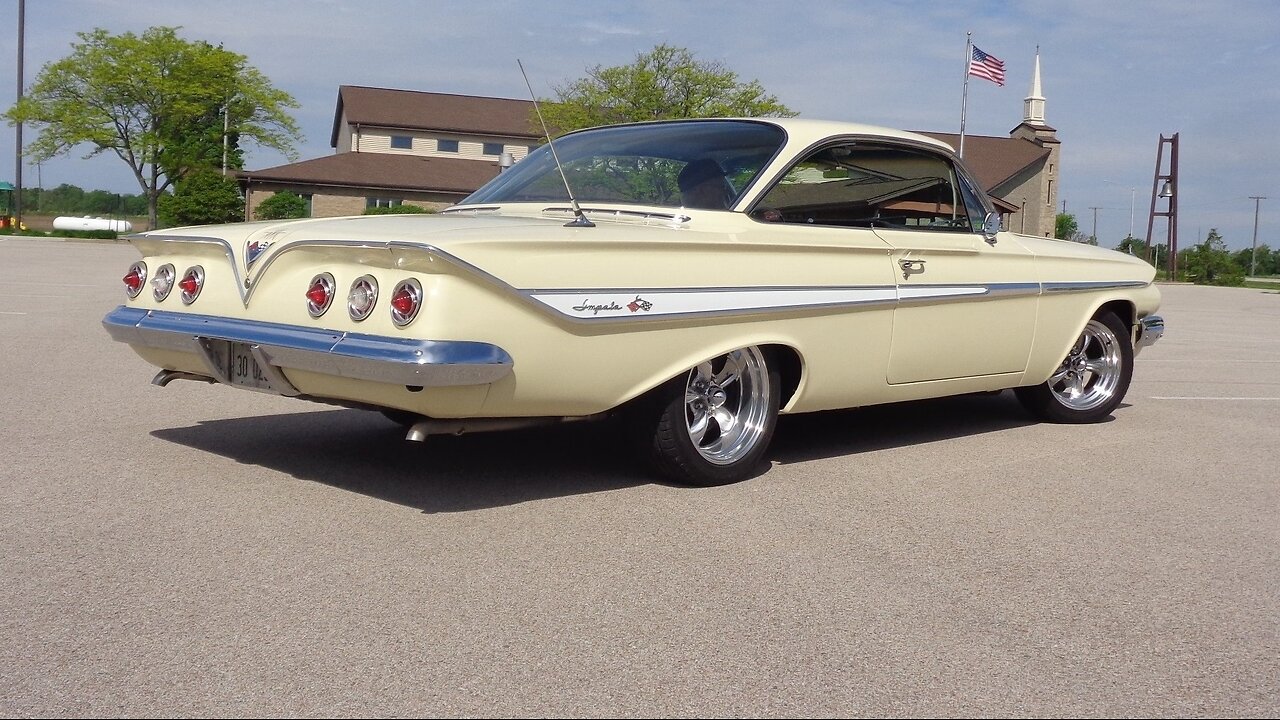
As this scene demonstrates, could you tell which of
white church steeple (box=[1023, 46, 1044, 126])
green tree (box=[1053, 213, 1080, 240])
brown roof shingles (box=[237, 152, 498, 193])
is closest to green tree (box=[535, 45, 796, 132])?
brown roof shingles (box=[237, 152, 498, 193])

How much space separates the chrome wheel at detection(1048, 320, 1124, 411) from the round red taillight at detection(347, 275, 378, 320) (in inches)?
179

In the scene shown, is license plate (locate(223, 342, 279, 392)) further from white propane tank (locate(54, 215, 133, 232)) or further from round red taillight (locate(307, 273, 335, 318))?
white propane tank (locate(54, 215, 133, 232))

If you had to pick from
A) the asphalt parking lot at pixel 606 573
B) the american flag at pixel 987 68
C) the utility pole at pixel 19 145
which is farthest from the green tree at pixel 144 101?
the asphalt parking lot at pixel 606 573

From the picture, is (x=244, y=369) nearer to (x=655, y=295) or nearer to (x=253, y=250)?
(x=253, y=250)

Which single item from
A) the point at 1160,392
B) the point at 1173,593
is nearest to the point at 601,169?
the point at 1173,593

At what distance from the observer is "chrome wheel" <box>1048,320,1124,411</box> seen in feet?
24.8

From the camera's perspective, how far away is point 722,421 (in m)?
5.52

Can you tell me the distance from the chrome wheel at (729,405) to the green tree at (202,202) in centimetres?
4467

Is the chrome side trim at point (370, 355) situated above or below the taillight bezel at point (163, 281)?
below

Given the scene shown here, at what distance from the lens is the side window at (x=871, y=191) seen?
5707mm

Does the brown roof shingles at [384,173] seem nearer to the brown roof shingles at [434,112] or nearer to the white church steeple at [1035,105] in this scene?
the brown roof shingles at [434,112]

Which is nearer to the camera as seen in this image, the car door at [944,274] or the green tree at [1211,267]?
the car door at [944,274]

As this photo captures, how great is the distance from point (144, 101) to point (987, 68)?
34.4 metres

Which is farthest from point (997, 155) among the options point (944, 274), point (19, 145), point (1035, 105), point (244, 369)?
point (244, 369)
